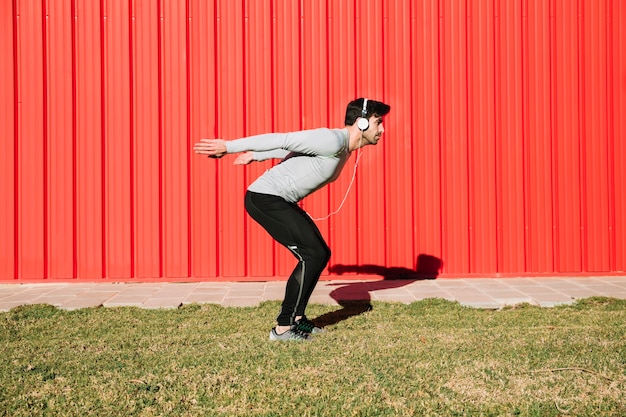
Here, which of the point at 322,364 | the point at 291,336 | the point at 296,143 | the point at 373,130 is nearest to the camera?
the point at 322,364

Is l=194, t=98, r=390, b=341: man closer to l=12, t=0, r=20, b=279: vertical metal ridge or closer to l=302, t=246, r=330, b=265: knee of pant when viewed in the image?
l=302, t=246, r=330, b=265: knee of pant

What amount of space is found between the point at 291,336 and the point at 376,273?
126 inches

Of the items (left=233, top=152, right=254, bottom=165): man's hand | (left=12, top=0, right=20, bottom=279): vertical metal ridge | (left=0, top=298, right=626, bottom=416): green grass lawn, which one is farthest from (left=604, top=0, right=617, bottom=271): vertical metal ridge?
(left=12, top=0, right=20, bottom=279): vertical metal ridge

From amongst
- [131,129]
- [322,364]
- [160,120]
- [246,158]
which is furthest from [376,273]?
[322,364]

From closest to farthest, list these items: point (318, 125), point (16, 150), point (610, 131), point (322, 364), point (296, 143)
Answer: point (322, 364), point (296, 143), point (16, 150), point (318, 125), point (610, 131)

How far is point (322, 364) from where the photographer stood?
11.8 feet

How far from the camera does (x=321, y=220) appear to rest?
730cm

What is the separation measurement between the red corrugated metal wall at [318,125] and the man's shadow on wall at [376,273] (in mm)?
34

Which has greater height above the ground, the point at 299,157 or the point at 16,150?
the point at 16,150

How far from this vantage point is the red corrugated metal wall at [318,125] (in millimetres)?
7172

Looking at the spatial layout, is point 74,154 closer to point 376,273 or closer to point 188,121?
point 188,121

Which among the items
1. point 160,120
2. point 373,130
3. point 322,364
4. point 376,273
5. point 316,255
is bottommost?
point 322,364

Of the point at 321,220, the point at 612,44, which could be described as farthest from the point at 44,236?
the point at 612,44

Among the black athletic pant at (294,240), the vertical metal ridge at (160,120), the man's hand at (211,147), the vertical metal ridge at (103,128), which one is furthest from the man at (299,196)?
the vertical metal ridge at (103,128)
